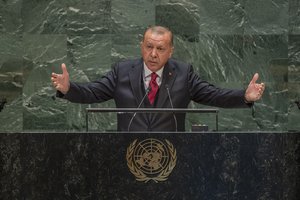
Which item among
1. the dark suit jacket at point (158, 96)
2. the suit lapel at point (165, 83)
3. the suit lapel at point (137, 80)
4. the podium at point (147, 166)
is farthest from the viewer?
the suit lapel at point (137, 80)

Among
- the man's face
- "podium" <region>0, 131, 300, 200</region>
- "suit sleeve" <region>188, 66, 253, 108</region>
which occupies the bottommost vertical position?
"podium" <region>0, 131, 300, 200</region>

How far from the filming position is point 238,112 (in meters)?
7.55

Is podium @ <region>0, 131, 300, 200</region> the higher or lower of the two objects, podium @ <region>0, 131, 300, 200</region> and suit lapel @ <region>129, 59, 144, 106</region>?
the lower

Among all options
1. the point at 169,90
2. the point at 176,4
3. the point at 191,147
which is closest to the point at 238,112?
the point at 176,4

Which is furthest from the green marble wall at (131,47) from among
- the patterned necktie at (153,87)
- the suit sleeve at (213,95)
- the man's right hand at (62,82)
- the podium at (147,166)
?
the podium at (147,166)

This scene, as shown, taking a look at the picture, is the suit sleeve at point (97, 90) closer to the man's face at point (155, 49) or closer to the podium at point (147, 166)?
the man's face at point (155, 49)

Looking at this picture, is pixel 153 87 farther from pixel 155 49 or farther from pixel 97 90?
pixel 97 90

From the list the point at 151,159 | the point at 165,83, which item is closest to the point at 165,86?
the point at 165,83

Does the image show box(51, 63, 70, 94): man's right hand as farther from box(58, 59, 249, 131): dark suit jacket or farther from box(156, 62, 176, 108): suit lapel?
box(156, 62, 176, 108): suit lapel

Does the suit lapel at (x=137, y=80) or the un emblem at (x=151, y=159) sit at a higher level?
the suit lapel at (x=137, y=80)

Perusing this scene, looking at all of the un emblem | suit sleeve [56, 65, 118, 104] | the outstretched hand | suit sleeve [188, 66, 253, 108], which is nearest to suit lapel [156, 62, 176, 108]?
suit sleeve [188, 66, 253, 108]

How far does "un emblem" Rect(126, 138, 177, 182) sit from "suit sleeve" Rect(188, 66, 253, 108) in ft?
4.02

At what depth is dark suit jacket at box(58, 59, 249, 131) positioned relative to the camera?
17.2ft

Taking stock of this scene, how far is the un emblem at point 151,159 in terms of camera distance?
163 inches
